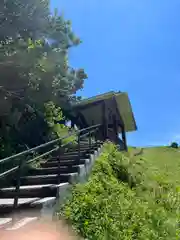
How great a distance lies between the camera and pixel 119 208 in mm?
5480

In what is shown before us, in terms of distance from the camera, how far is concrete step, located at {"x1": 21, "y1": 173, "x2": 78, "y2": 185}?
19.0 feet

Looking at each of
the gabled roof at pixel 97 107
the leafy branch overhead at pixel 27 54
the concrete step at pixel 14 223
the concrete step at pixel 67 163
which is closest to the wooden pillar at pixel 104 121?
the gabled roof at pixel 97 107

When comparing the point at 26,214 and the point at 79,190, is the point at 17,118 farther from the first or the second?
the point at 26,214

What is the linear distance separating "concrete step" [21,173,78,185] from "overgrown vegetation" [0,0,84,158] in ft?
8.37

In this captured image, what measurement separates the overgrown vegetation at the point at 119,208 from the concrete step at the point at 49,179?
0.28 m

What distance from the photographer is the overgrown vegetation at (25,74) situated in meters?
8.90

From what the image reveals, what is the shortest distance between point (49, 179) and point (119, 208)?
1730 mm

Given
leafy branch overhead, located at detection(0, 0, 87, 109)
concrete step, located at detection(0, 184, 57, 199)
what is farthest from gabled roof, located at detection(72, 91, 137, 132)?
concrete step, located at detection(0, 184, 57, 199)

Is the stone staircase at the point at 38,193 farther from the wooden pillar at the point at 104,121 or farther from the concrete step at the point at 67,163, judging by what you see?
the wooden pillar at the point at 104,121

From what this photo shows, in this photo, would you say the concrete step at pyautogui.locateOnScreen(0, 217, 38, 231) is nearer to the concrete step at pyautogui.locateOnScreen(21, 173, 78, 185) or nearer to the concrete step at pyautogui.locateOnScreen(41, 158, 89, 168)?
the concrete step at pyautogui.locateOnScreen(21, 173, 78, 185)

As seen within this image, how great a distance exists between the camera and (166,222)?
5.91m

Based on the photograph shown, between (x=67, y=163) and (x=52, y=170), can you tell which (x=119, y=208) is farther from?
(x=67, y=163)

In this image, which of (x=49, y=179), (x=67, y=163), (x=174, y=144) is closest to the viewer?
(x=49, y=179)

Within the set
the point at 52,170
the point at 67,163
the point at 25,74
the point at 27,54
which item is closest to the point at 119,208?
the point at 52,170
